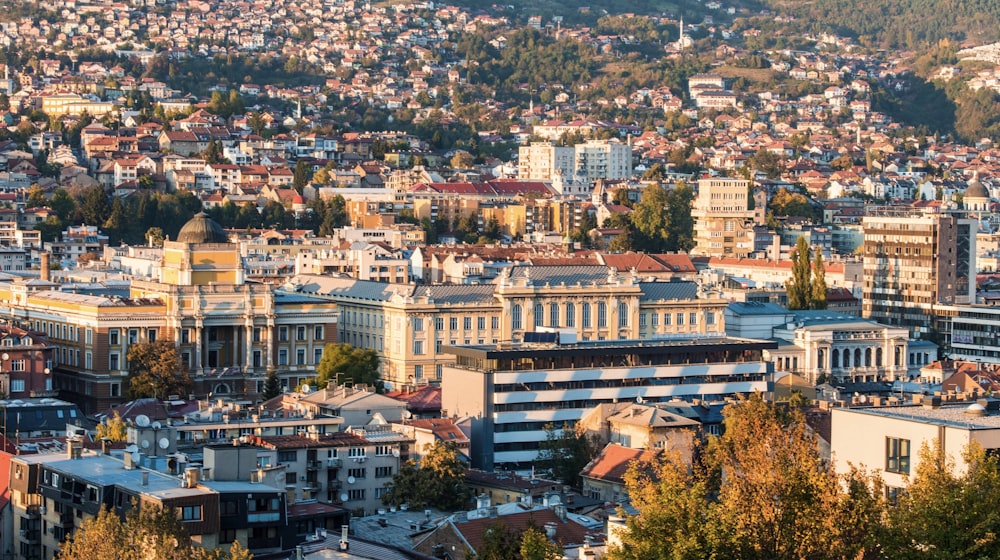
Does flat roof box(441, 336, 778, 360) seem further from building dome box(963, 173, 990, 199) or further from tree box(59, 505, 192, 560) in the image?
building dome box(963, 173, 990, 199)

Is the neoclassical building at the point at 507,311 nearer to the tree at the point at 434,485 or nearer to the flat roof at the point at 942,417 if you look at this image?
the tree at the point at 434,485

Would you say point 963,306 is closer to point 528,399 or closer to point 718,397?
point 718,397

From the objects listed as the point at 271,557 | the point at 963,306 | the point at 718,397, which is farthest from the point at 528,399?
the point at 963,306

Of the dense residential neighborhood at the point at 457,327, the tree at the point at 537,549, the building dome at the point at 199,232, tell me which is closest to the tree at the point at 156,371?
the dense residential neighborhood at the point at 457,327

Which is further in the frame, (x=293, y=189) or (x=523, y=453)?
(x=293, y=189)

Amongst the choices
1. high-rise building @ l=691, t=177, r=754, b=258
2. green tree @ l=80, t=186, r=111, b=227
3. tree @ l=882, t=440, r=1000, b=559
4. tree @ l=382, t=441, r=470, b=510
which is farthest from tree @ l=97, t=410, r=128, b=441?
high-rise building @ l=691, t=177, r=754, b=258

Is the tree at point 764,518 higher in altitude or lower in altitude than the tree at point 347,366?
higher
